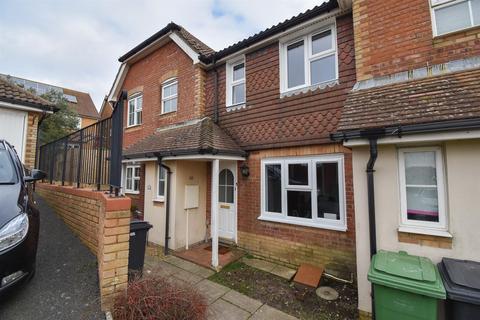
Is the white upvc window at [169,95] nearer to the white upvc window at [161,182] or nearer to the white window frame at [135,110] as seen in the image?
the white window frame at [135,110]

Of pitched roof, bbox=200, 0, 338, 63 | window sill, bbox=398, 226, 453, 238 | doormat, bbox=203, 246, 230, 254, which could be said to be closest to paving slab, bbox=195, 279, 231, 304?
doormat, bbox=203, 246, 230, 254

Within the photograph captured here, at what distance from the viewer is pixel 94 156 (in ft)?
13.8

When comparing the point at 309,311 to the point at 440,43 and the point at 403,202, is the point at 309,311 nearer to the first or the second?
the point at 403,202

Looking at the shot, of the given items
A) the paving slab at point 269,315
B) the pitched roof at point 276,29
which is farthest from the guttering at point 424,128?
the pitched roof at point 276,29

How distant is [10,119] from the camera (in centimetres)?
673

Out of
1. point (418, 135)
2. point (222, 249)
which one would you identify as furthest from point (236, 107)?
point (418, 135)

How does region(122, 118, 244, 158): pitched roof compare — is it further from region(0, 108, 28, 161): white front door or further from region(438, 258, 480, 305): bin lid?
region(438, 258, 480, 305): bin lid

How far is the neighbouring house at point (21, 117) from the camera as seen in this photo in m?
6.58

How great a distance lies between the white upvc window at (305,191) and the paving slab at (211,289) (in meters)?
2.17

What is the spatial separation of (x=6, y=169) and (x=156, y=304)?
9.47ft

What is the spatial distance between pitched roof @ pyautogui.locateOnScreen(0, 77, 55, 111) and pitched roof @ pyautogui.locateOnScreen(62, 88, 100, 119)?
25162 millimetres

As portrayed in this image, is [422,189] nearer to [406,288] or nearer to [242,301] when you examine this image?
[406,288]

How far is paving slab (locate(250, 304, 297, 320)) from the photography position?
361 cm

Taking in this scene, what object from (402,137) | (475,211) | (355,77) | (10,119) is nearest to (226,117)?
(355,77)
